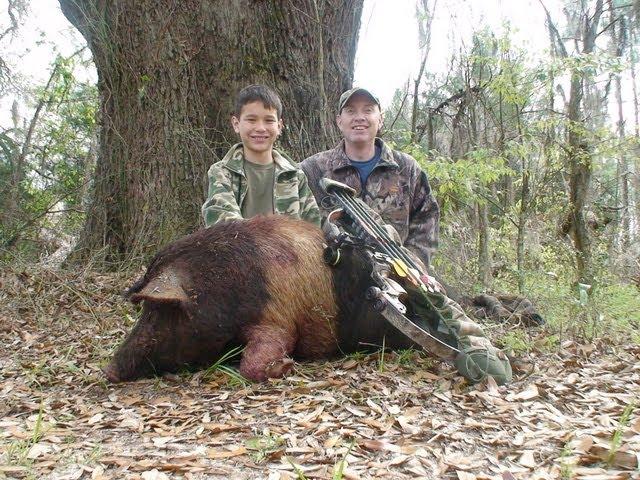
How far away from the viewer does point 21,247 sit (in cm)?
647

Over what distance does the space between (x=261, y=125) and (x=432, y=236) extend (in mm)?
1735

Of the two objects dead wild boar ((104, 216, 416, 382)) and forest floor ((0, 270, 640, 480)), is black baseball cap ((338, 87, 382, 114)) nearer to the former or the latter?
dead wild boar ((104, 216, 416, 382))

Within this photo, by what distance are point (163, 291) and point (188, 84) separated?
8.78ft

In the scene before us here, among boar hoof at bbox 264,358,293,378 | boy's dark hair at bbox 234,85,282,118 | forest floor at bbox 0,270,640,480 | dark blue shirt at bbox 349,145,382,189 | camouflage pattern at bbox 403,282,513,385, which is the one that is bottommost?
forest floor at bbox 0,270,640,480

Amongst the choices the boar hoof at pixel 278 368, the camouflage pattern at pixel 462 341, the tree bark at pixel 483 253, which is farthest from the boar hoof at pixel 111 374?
the tree bark at pixel 483 253

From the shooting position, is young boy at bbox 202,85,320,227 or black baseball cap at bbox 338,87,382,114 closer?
young boy at bbox 202,85,320,227

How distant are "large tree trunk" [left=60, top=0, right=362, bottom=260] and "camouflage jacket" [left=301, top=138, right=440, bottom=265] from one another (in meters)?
0.60

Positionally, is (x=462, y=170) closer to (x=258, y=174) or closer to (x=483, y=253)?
(x=483, y=253)

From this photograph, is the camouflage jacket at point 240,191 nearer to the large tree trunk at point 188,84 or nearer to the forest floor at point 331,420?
the large tree trunk at point 188,84

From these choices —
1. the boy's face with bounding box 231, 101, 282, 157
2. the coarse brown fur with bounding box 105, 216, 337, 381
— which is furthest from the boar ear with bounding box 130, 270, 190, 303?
the boy's face with bounding box 231, 101, 282, 157

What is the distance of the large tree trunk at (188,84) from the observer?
5.33m

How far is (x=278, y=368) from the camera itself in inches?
129

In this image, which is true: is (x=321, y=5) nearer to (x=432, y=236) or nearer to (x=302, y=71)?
(x=302, y=71)

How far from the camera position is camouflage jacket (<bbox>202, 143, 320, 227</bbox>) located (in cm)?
414
